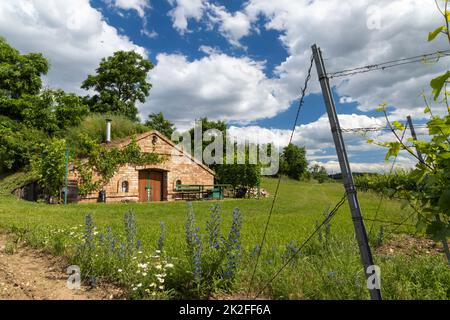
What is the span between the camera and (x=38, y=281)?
3.75 m

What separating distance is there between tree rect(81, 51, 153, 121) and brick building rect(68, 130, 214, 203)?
15.0 meters

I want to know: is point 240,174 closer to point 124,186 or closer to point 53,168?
point 124,186

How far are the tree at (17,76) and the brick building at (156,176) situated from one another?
10947 millimetres

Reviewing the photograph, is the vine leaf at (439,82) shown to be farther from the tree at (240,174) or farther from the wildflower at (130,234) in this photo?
the tree at (240,174)

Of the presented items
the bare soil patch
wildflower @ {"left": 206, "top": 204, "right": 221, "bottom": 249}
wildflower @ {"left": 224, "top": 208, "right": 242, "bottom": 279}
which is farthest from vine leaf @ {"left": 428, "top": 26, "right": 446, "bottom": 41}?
the bare soil patch

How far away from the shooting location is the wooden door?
19922 millimetres

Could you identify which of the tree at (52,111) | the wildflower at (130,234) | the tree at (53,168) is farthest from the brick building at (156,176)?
the wildflower at (130,234)

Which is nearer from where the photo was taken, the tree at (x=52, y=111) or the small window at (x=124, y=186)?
the small window at (x=124, y=186)

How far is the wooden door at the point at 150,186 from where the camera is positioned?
65.4 ft

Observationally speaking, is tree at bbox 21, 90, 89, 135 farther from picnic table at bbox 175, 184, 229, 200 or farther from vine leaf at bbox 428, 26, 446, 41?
vine leaf at bbox 428, 26, 446, 41
